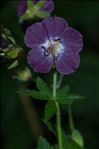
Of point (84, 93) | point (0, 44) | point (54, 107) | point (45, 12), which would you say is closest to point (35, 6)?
point (45, 12)

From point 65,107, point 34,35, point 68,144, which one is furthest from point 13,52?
point 65,107

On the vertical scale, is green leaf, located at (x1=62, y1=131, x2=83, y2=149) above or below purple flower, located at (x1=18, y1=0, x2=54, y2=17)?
below

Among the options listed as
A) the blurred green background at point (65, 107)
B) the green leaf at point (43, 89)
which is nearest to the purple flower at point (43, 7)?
the green leaf at point (43, 89)

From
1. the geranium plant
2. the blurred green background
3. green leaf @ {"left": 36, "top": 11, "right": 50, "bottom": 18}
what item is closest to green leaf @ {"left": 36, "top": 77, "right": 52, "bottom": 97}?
the geranium plant

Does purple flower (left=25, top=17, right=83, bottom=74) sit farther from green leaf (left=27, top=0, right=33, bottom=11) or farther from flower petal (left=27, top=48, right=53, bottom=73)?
green leaf (left=27, top=0, right=33, bottom=11)

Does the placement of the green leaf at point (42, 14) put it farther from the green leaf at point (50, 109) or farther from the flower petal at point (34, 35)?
the green leaf at point (50, 109)
